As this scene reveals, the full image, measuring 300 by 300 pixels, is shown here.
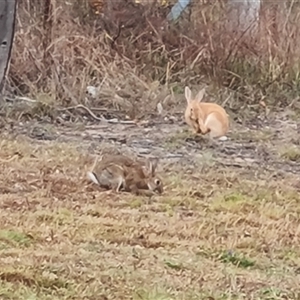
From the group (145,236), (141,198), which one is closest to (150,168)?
(141,198)

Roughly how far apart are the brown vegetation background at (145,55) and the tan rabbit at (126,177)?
317 cm

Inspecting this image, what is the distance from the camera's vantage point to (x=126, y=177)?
681 cm

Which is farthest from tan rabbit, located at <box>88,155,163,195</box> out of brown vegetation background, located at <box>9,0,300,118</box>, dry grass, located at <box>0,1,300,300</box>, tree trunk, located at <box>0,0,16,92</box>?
brown vegetation background, located at <box>9,0,300,118</box>

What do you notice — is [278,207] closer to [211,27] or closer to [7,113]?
[7,113]

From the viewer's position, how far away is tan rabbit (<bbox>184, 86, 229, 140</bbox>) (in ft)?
30.1

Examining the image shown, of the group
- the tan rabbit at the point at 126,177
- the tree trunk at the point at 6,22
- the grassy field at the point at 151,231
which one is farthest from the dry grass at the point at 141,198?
the tree trunk at the point at 6,22

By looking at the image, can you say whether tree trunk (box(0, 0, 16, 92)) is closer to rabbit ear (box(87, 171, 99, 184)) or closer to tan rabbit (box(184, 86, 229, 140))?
rabbit ear (box(87, 171, 99, 184))

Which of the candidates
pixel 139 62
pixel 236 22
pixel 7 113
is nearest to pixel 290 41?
pixel 236 22

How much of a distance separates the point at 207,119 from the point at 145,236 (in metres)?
3.62

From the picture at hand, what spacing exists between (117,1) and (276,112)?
2468 millimetres

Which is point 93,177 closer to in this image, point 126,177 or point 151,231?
point 126,177

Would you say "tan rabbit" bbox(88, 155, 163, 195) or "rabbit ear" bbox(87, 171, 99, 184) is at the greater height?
"tan rabbit" bbox(88, 155, 163, 195)

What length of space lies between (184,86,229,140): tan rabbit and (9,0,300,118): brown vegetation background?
2.76ft

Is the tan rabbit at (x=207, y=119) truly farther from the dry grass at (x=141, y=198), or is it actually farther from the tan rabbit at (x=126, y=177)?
the tan rabbit at (x=126, y=177)
